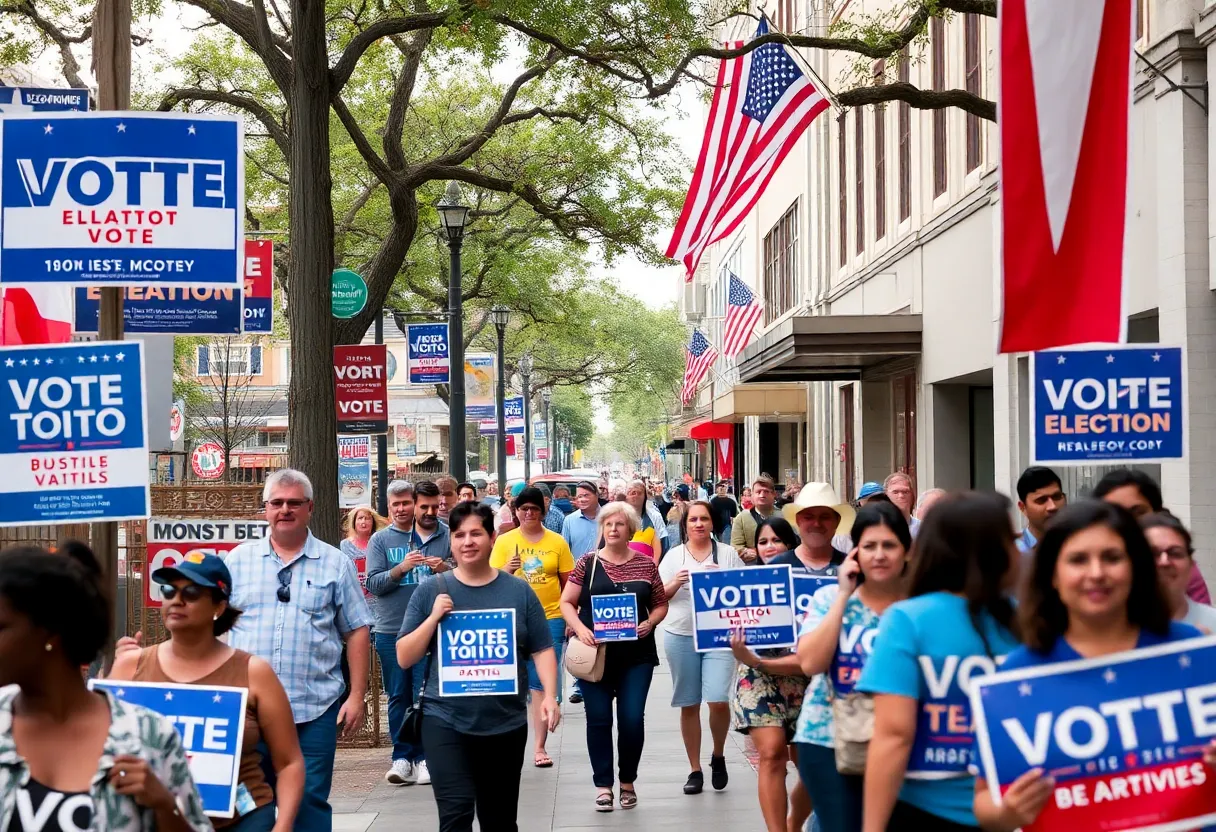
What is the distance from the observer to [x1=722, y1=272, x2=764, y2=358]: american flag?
3216 cm

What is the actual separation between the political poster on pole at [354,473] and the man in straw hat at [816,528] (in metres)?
17.0

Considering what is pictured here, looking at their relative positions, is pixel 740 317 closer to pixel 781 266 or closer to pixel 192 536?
pixel 781 266

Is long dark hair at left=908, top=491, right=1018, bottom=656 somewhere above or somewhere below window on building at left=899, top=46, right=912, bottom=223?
below

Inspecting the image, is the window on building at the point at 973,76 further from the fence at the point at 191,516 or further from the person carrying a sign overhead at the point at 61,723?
the person carrying a sign overhead at the point at 61,723

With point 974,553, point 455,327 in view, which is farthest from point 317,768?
point 455,327

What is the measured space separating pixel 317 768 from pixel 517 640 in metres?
1.27

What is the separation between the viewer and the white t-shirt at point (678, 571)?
11.1 m

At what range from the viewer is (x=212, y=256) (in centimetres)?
688

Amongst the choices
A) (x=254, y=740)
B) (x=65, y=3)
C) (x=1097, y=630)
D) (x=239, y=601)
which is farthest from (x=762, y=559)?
(x=65, y=3)

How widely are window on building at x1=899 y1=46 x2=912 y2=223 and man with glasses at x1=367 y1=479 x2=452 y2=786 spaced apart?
14777 millimetres

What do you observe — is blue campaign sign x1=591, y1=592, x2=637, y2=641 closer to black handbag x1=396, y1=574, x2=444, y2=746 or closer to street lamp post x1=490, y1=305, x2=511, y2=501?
black handbag x1=396, y1=574, x2=444, y2=746

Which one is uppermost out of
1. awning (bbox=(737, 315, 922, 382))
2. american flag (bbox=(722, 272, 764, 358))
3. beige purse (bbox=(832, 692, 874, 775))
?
american flag (bbox=(722, 272, 764, 358))

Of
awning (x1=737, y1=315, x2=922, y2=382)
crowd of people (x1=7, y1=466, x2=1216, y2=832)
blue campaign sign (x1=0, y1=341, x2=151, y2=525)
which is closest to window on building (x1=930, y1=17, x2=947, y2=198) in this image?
awning (x1=737, y1=315, x2=922, y2=382)

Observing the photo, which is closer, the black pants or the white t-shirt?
the black pants
